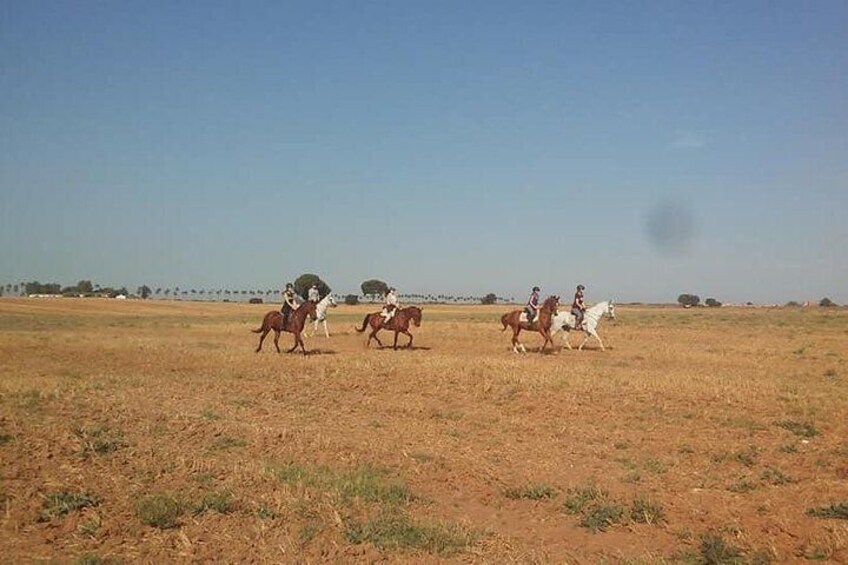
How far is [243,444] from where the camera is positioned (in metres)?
11.4

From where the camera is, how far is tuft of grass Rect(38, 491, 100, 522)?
307 inches

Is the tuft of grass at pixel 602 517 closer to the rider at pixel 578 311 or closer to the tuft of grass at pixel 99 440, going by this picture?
the tuft of grass at pixel 99 440

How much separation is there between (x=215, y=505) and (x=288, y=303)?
1766 cm

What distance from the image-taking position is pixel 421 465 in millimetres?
10578

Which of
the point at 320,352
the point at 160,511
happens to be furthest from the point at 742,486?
the point at 320,352

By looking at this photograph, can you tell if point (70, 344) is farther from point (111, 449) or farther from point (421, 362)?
point (111, 449)

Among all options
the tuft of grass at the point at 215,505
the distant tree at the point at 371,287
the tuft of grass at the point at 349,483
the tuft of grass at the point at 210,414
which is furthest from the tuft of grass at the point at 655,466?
the distant tree at the point at 371,287

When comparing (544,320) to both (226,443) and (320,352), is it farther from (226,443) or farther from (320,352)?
(226,443)

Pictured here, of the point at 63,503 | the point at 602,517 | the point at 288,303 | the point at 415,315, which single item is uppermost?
the point at 288,303

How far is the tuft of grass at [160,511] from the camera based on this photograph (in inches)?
304

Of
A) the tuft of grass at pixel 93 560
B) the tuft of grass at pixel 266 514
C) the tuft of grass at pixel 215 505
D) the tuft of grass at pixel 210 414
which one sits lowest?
the tuft of grass at pixel 93 560

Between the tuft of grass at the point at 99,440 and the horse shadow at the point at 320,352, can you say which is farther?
the horse shadow at the point at 320,352

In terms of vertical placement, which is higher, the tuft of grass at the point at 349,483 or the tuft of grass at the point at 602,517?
the tuft of grass at the point at 349,483

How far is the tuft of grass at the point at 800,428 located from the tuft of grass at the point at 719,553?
698 centimetres
